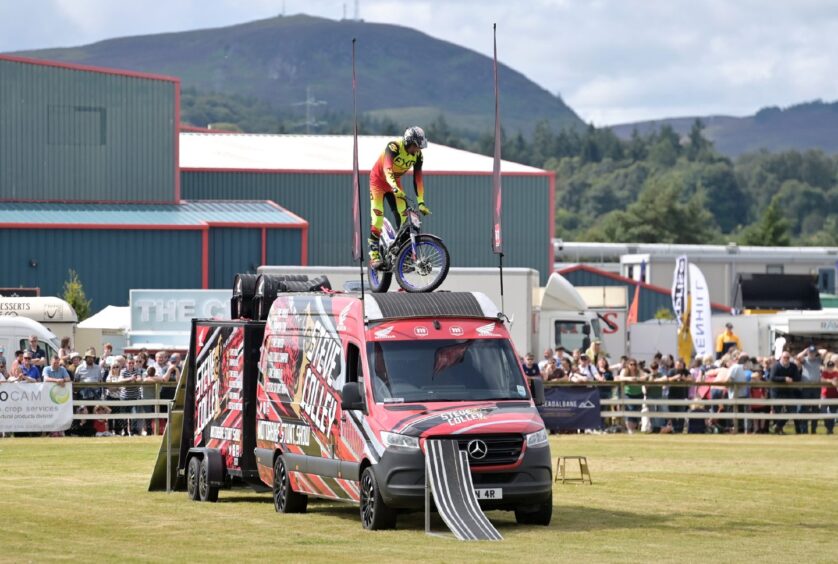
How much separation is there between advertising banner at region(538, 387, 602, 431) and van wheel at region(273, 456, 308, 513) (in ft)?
53.0

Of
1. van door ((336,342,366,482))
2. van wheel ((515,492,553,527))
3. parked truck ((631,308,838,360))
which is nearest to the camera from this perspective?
van door ((336,342,366,482))

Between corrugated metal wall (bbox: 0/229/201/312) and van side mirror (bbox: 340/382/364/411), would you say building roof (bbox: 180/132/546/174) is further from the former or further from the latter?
van side mirror (bbox: 340/382/364/411)

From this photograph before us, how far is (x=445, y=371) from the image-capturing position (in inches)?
710

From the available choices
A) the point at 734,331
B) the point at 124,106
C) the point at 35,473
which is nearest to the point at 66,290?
the point at 124,106

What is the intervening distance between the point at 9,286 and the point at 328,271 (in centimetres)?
1569

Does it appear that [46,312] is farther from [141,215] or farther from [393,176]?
[393,176]

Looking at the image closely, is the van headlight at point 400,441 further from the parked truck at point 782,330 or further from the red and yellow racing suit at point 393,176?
the parked truck at point 782,330

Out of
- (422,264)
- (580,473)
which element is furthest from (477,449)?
(580,473)

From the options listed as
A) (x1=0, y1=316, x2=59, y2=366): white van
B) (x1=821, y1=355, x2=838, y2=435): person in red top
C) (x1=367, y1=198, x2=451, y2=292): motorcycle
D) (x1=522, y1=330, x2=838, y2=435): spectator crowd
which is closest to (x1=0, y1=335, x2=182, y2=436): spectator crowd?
(x1=0, y1=316, x2=59, y2=366): white van

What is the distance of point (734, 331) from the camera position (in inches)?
1818

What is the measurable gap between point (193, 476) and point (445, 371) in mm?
5336

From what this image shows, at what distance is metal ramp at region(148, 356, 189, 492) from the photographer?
2280 cm

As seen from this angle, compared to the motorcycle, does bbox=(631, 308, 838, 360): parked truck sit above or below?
below

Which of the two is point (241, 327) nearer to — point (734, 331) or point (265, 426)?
point (265, 426)
